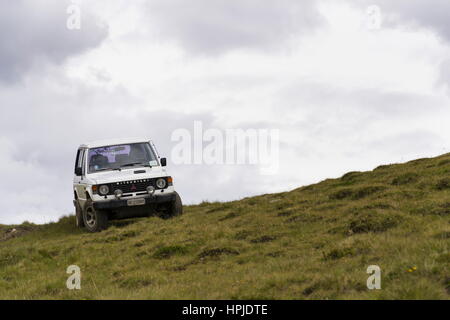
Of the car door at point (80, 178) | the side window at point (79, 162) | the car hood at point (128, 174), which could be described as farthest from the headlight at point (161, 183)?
the side window at point (79, 162)

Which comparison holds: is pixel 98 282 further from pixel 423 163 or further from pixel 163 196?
pixel 423 163

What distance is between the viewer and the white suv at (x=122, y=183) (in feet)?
60.4

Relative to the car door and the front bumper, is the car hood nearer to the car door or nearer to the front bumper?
the front bumper

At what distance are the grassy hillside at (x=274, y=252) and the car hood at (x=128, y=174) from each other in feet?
4.88

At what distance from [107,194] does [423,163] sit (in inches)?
518

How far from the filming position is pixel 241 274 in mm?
11016

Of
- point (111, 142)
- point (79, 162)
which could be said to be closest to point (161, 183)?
point (111, 142)

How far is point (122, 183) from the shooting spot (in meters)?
18.4

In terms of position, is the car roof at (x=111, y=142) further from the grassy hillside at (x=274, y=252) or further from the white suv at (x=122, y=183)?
the grassy hillside at (x=274, y=252)

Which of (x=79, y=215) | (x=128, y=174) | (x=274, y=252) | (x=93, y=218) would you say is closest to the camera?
(x=274, y=252)

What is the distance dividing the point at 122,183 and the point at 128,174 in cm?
39

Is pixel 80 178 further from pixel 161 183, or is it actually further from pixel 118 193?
pixel 161 183
